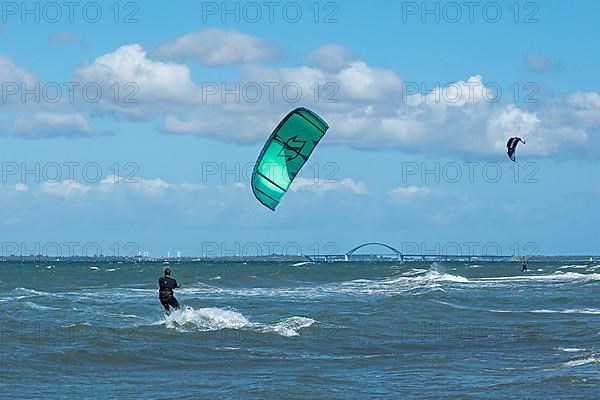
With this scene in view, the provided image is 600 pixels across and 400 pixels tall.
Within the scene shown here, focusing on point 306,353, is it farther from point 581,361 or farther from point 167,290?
point 167,290

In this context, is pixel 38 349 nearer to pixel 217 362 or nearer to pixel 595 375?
pixel 217 362

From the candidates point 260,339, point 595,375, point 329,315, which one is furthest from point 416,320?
point 595,375

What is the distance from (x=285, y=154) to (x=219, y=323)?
5286 mm

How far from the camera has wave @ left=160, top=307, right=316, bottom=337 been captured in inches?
767

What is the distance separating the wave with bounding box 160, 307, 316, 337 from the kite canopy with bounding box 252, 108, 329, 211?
332 centimetres

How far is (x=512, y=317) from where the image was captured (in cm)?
2353

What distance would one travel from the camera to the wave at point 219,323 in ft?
63.9

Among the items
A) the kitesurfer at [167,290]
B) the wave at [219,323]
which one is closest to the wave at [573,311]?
the wave at [219,323]

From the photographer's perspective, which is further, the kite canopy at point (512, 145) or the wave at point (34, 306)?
the wave at point (34, 306)

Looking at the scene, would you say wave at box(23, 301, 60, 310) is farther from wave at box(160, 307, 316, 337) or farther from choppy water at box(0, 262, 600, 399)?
wave at box(160, 307, 316, 337)

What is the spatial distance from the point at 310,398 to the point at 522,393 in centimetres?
220

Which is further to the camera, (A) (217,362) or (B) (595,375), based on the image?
(A) (217,362)

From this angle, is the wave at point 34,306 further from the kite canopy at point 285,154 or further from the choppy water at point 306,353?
the kite canopy at point 285,154

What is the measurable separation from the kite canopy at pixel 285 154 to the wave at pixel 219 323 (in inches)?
131
